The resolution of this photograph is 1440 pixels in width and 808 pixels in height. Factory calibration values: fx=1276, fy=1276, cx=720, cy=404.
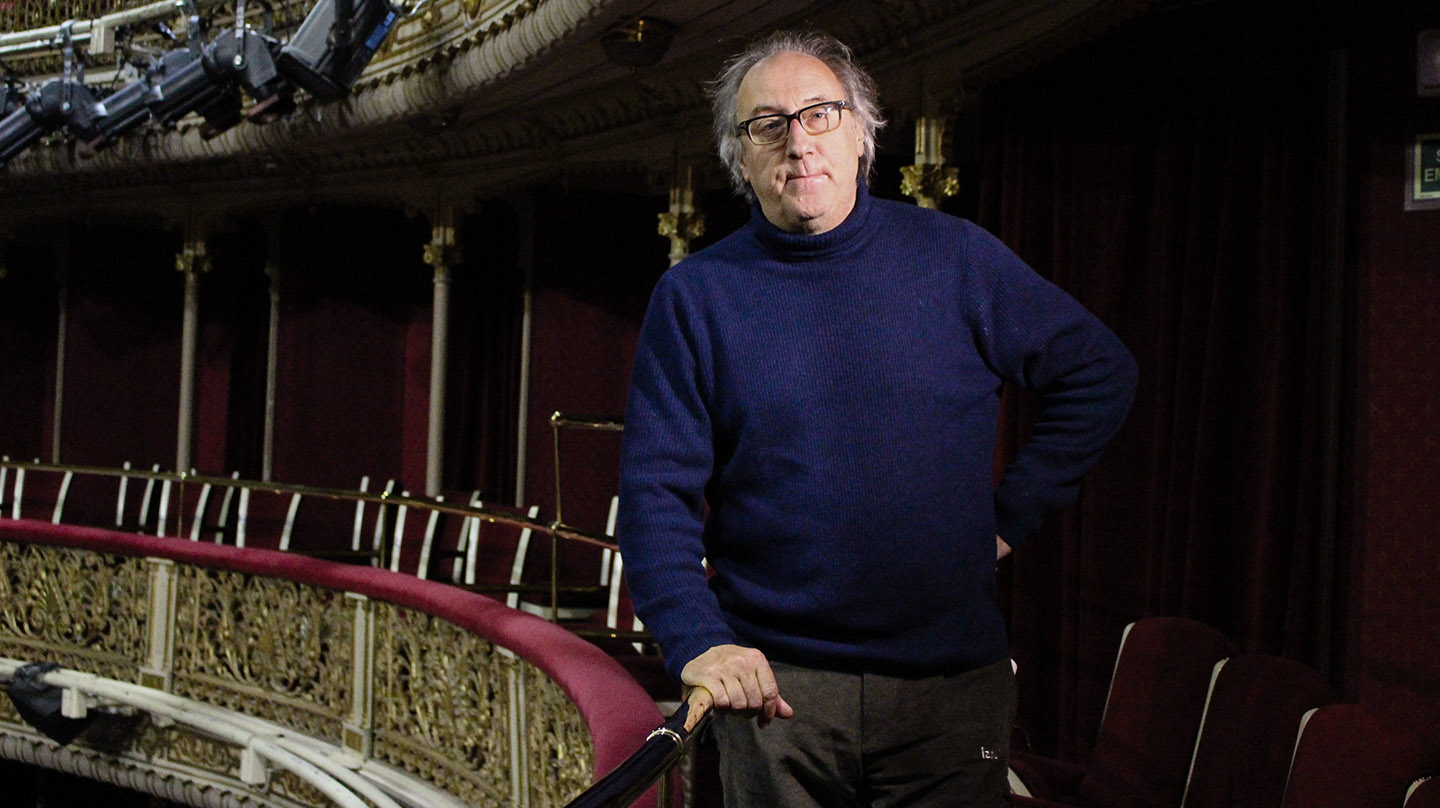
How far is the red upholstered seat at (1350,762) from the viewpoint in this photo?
1.68 metres

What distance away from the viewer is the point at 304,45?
5.50 metres

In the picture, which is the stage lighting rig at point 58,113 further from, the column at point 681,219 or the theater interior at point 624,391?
the column at point 681,219

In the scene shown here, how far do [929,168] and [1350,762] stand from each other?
2819 millimetres

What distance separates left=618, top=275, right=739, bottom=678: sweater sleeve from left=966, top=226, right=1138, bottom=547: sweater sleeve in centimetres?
29

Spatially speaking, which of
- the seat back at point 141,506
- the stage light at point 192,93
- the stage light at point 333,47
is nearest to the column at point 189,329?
the seat back at point 141,506

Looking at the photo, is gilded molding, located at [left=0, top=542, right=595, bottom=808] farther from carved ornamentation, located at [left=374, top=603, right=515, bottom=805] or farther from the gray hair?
the gray hair

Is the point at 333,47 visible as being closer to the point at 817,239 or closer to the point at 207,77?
the point at 207,77

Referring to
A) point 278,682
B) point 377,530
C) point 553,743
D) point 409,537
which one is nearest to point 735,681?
point 553,743

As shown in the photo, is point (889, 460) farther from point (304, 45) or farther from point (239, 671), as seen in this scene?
point (304, 45)

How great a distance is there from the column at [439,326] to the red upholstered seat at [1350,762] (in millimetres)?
6094

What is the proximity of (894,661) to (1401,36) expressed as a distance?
7.78ft

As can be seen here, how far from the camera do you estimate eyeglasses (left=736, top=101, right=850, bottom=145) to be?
1252 millimetres

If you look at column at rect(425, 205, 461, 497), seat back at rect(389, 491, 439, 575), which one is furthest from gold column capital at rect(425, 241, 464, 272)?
seat back at rect(389, 491, 439, 575)

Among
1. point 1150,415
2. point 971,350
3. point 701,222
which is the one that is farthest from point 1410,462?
Answer: point 701,222
